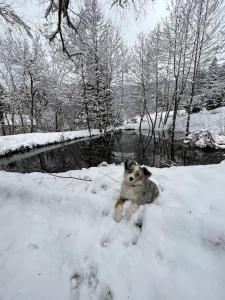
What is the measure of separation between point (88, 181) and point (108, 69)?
18.9 meters

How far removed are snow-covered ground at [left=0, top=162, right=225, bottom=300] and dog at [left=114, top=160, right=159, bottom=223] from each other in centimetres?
12

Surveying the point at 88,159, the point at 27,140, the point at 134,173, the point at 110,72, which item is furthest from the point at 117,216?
the point at 110,72

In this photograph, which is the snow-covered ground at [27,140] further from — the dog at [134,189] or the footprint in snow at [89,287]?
the footprint in snow at [89,287]

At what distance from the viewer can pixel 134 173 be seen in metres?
2.66

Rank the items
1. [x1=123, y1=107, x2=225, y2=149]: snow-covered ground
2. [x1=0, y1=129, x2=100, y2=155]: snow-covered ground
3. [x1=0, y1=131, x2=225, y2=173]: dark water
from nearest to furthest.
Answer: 1. [x1=0, y1=131, x2=225, y2=173]: dark water
2. [x1=0, y1=129, x2=100, y2=155]: snow-covered ground
3. [x1=123, y1=107, x2=225, y2=149]: snow-covered ground

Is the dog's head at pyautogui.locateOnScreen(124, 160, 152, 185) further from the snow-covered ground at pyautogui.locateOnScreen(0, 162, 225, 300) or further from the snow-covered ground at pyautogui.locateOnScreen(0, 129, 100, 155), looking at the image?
the snow-covered ground at pyautogui.locateOnScreen(0, 129, 100, 155)

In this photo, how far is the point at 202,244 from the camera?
216cm

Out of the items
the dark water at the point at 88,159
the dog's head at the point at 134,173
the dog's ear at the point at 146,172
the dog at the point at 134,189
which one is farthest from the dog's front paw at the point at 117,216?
the dark water at the point at 88,159

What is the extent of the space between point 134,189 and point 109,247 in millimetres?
896

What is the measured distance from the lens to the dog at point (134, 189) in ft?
8.83

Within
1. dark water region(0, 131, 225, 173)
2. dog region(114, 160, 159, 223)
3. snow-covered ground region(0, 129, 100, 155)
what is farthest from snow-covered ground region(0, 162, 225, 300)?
snow-covered ground region(0, 129, 100, 155)

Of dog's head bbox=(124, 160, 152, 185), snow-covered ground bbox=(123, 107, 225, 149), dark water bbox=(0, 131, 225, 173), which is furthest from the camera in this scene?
snow-covered ground bbox=(123, 107, 225, 149)

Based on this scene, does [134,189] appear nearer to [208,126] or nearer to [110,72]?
[208,126]

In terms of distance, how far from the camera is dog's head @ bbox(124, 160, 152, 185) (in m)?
2.66
